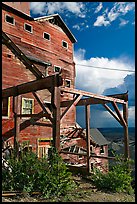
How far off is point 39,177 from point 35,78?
9.69m

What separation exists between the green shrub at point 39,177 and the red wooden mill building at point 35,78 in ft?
6.08

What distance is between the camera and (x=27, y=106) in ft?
46.4

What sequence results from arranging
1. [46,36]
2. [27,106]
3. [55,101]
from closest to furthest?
[55,101] → [27,106] → [46,36]

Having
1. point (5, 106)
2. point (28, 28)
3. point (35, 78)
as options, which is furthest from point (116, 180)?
point (28, 28)

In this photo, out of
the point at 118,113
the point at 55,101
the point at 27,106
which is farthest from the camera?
the point at 27,106

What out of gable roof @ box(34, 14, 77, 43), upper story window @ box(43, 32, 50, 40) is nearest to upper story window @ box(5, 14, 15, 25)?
gable roof @ box(34, 14, 77, 43)

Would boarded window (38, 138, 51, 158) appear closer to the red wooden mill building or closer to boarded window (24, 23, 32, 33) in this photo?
the red wooden mill building

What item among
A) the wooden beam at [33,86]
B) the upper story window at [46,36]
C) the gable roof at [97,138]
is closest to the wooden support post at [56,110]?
the wooden beam at [33,86]

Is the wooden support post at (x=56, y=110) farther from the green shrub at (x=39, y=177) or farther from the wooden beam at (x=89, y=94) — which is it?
the green shrub at (x=39, y=177)

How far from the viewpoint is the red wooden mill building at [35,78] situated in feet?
31.2

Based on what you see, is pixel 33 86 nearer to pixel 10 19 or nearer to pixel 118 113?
pixel 118 113

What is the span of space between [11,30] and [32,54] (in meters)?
2.05

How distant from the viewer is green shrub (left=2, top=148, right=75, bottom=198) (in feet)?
18.8

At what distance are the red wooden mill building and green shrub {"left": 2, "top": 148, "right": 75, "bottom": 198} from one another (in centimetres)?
185
